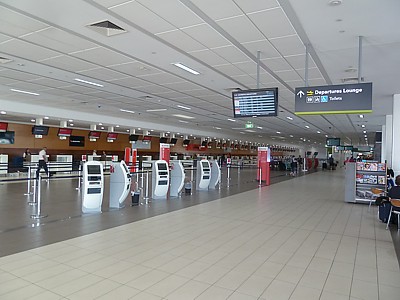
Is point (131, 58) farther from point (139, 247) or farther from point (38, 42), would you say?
point (139, 247)

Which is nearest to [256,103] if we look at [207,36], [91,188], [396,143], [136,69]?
[207,36]

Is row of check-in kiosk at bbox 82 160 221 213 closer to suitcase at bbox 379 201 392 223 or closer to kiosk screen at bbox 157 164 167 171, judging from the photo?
kiosk screen at bbox 157 164 167 171

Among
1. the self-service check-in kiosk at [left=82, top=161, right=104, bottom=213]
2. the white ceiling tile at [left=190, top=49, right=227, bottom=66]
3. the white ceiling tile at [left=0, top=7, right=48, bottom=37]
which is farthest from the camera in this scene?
the self-service check-in kiosk at [left=82, top=161, right=104, bottom=213]

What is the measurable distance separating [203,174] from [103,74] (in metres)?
5.72

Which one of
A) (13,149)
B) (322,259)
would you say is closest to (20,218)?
(322,259)

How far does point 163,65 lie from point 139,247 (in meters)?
4.16

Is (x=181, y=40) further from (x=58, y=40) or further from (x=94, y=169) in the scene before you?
(x=94, y=169)

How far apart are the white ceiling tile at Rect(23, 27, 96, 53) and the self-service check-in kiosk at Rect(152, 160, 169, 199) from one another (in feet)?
14.7

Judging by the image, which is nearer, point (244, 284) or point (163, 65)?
point (244, 284)

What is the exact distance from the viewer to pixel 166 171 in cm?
969

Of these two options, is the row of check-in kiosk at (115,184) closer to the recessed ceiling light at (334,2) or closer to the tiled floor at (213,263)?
the tiled floor at (213,263)

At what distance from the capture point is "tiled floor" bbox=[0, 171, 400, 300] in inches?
133

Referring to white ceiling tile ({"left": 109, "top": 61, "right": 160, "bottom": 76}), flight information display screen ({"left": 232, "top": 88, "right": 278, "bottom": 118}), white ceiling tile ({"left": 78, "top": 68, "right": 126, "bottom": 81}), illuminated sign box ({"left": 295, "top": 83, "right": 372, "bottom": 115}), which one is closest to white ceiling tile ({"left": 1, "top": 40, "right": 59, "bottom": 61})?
white ceiling tile ({"left": 78, "top": 68, "right": 126, "bottom": 81})

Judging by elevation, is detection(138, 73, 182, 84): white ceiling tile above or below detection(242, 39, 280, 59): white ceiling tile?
above
